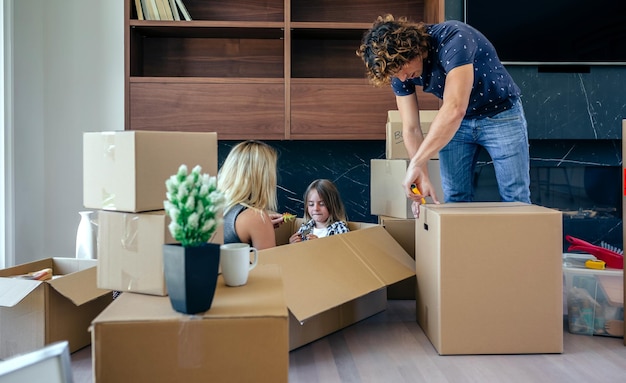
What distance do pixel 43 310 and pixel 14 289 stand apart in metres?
0.10

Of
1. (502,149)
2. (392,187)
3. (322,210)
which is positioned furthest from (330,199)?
(502,149)

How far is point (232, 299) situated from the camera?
3.92 ft

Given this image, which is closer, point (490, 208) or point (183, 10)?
point (490, 208)

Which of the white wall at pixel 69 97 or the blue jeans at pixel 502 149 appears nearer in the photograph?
the blue jeans at pixel 502 149

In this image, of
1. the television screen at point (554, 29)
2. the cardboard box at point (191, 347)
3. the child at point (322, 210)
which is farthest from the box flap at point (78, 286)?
the television screen at point (554, 29)

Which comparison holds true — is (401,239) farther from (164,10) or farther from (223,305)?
(164,10)

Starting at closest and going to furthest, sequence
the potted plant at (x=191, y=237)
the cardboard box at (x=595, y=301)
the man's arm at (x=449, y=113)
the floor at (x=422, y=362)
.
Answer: the potted plant at (x=191, y=237)
the floor at (x=422, y=362)
the man's arm at (x=449, y=113)
the cardboard box at (x=595, y=301)

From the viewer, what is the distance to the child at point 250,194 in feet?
6.70

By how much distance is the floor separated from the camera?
5.26ft

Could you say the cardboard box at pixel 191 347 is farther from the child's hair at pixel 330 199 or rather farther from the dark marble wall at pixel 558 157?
the dark marble wall at pixel 558 157

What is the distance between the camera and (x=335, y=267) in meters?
1.95

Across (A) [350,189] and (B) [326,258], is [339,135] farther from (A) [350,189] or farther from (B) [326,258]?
(B) [326,258]

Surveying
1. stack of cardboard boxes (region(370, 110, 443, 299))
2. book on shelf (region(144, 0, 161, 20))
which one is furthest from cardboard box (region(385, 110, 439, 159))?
book on shelf (region(144, 0, 161, 20))

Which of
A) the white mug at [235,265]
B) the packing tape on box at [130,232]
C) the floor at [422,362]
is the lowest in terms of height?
the floor at [422,362]
